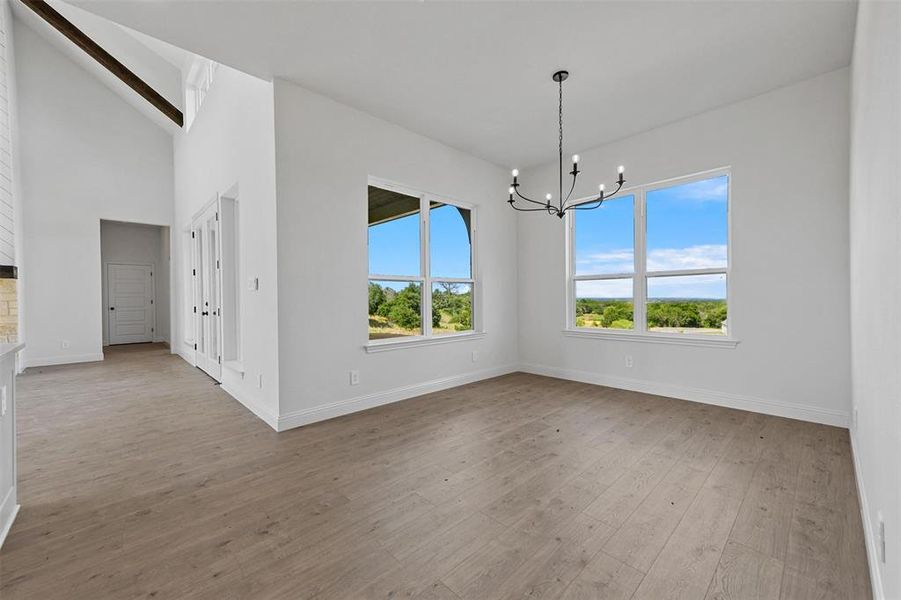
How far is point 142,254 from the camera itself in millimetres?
8781

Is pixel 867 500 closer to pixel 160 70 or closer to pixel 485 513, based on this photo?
pixel 485 513

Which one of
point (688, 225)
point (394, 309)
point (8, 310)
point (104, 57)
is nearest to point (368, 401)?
point (394, 309)

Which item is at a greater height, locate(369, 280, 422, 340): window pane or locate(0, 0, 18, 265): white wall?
locate(0, 0, 18, 265): white wall

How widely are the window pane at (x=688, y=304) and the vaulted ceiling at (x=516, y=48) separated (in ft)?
5.58

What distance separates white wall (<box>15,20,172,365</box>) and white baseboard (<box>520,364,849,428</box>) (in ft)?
25.6

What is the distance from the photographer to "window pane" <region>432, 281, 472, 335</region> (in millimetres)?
4680

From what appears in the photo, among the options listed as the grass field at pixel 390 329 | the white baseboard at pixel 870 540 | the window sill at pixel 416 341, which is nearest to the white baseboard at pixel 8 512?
the window sill at pixel 416 341

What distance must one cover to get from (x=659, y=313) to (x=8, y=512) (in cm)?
517

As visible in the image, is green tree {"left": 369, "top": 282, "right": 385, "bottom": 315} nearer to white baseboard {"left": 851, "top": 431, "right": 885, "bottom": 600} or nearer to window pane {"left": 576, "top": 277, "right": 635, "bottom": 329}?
window pane {"left": 576, "top": 277, "right": 635, "bottom": 329}

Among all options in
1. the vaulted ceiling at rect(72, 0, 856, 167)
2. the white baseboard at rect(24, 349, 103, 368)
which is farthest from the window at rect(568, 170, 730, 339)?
the white baseboard at rect(24, 349, 103, 368)

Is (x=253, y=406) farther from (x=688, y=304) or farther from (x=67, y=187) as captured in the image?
(x=67, y=187)

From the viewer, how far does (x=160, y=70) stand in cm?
677

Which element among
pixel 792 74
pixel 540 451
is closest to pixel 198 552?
pixel 540 451

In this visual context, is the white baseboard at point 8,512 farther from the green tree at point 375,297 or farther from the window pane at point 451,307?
the window pane at point 451,307
